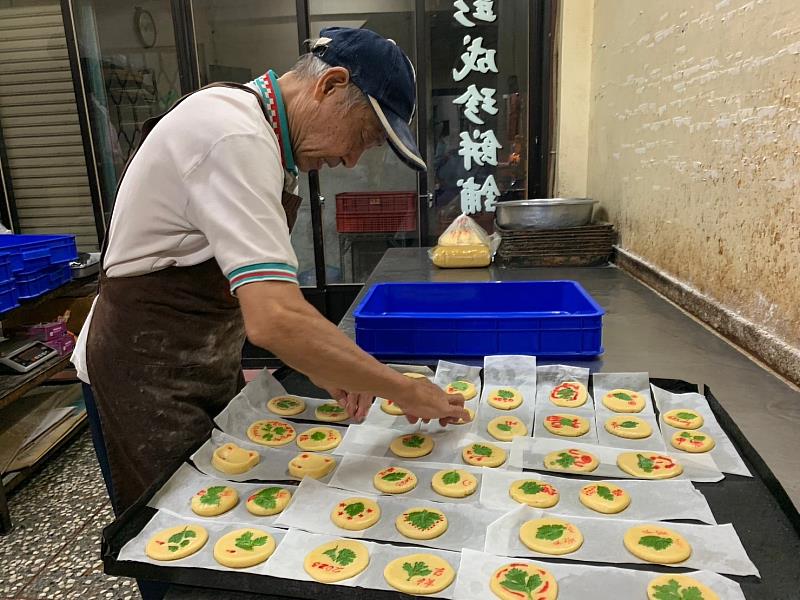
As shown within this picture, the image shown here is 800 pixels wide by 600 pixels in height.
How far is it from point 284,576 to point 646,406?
0.94 metres

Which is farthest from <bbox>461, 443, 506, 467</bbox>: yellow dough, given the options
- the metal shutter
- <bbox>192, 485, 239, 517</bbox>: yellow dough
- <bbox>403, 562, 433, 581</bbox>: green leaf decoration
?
the metal shutter

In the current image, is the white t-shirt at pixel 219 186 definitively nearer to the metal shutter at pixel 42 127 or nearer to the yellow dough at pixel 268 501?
the yellow dough at pixel 268 501

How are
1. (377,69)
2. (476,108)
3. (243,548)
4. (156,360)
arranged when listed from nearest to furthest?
(243,548)
(377,69)
(156,360)
(476,108)

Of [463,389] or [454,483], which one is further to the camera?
[463,389]

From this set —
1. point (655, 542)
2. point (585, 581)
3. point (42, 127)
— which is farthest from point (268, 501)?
point (42, 127)

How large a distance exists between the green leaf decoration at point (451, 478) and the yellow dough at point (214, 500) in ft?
1.30

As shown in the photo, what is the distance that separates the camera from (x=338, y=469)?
1.17m

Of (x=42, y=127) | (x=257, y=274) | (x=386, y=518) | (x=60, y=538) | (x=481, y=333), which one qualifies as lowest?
(x=60, y=538)

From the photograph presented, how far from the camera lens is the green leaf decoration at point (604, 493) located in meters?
1.03

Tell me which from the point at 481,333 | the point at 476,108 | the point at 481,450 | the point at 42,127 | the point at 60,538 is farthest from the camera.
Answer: the point at 42,127

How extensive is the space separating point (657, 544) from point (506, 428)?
0.47 m

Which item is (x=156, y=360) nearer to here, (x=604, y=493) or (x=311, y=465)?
(x=311, y=465)

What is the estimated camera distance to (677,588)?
80 centimetres

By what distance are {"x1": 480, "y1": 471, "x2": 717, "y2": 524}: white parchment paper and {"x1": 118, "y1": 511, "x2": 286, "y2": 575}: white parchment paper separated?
1.28 feet
